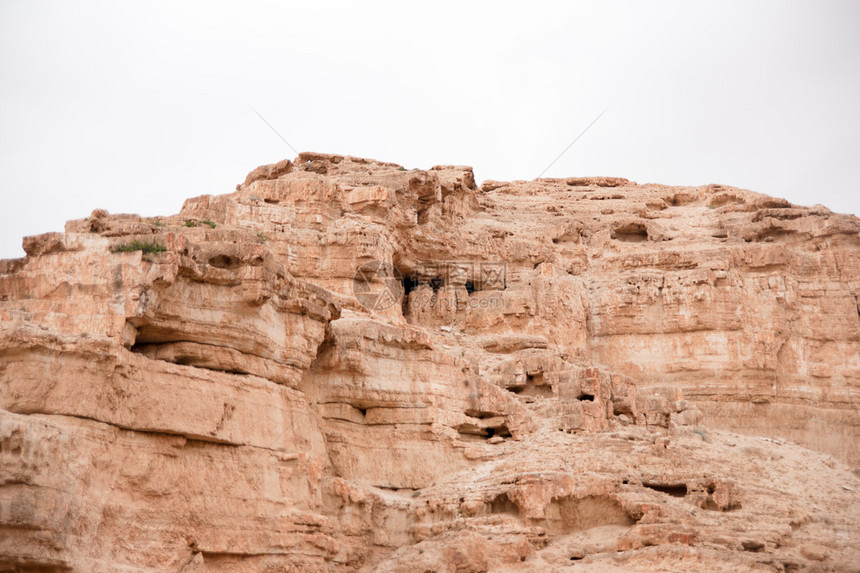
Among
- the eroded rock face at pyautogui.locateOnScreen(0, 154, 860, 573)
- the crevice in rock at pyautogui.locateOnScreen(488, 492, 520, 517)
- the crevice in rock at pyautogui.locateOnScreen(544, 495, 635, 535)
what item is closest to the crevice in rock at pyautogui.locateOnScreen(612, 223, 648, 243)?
the eroded rock face at pyautogui.locateOnScreen(0, 154, 860, 573)

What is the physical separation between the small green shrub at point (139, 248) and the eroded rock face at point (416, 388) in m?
0.06

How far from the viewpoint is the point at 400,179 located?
36.0 metres

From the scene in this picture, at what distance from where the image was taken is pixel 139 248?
68.9 feet

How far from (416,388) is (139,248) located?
28.2ft

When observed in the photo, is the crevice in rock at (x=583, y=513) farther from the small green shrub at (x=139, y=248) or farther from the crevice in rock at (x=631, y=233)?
the crevice in rock at (x=631, y=233)

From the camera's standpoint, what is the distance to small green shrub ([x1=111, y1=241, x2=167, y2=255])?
21.0 m

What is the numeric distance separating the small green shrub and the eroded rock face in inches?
2.4

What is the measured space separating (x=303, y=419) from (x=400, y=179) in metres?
13.7

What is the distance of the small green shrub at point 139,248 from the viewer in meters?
21.0

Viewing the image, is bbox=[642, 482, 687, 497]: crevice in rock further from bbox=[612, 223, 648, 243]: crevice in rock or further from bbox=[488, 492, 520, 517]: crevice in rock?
bbox=[612, 223, 648, 243]: crevice in rock

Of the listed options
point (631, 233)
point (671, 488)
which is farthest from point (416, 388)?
point (631, 233)

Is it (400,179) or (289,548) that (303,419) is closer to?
(289,548)

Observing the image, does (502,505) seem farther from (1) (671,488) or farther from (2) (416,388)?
(1) (671,488)

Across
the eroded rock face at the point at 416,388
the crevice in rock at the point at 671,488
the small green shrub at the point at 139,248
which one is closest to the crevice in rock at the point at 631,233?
the eroded rock face at the point at 416,388
